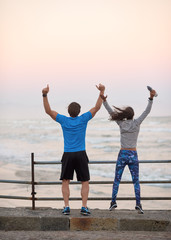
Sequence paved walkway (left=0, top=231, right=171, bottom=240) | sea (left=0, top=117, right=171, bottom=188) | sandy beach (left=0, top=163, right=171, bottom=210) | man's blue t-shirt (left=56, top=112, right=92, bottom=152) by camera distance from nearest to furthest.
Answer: paved walkway (left=0, top=231, right=171, bottom=240), man's blue t-shirt (left=56, top=112, right=92, bottom=152), sandy beach (left=0, top=163, right=171, bottom=210), sea (left=0, top=117, right=171, bottom=188)

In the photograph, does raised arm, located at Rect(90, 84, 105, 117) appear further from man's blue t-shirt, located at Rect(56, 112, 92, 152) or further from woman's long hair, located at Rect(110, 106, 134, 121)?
woman's long hair, located at Rect(110, 106, 134, 121)

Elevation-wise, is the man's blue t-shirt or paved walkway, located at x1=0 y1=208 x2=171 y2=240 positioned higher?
the man's blue t-shirt

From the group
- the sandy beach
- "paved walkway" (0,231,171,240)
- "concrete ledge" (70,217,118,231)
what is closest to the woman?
"concrete ledge" (70,217,118,231)

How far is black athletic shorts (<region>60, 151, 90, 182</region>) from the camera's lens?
547 cm

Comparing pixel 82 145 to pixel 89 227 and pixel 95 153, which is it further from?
pixel 95 153

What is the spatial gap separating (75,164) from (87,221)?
0.80 metres

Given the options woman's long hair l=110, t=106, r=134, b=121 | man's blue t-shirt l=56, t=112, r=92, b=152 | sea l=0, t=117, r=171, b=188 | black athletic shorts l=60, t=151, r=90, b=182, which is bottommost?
sea l=0, t=117, r=171, b=188

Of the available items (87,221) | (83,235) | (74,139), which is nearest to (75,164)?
(74,139)

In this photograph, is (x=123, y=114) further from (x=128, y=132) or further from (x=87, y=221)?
(x=87, y=221)

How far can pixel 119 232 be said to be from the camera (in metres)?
5.52

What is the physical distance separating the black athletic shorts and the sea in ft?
40.8

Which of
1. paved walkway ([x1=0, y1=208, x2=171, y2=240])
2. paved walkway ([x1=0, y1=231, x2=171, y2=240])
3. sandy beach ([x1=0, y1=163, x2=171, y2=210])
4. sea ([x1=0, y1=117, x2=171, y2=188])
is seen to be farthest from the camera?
sea ([x1=0, y1=117, x2=171, y2=188])

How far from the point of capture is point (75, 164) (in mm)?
5535

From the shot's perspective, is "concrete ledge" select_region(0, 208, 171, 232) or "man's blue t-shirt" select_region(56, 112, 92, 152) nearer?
"man's blue t-shirt" select_region(56, 112, 92, 152)
